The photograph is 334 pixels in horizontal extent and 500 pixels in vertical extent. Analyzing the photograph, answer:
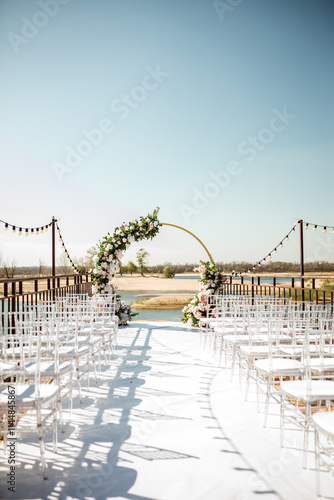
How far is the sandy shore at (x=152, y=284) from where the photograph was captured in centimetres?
4256

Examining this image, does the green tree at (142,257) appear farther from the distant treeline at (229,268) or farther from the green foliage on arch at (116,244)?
the green foliage on arch at (116,244)

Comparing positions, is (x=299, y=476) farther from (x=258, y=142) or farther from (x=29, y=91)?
(x=29, y=91)

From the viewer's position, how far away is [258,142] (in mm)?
7238

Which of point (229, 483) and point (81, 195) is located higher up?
point (81, 195)

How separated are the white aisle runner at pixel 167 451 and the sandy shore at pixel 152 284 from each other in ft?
124

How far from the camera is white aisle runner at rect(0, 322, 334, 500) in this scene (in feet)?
6.89

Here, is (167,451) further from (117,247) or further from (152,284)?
(152,284)

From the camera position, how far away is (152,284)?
45.7m

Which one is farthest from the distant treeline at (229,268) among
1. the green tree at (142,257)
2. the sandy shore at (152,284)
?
the sandy shore at (152,284)

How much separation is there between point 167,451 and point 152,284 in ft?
142

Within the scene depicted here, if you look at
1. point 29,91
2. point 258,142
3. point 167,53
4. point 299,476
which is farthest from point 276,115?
point 299,476

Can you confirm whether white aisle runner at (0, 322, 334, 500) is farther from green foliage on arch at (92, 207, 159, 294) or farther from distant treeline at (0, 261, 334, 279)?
green foliage on arch at (92, 207, 159, 294)

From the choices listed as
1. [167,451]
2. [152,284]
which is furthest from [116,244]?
[152,284]

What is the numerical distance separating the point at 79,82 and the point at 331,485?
30.0 feet
